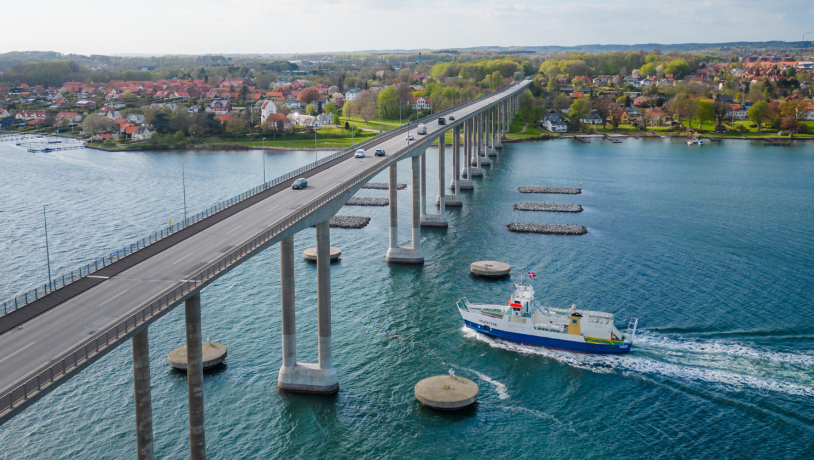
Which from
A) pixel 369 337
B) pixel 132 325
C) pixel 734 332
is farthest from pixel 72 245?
pixel 734 332

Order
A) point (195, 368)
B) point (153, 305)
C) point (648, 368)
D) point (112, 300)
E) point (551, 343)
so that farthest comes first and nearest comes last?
1. point (551, 343)
2. point (648, 368)
3. point (195, 368)
4. point (112, 300)
5. point (153, 305)

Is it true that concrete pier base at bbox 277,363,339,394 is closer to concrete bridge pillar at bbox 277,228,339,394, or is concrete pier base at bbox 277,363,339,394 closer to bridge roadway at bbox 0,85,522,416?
concrete bridge pillar at bbox 277,228,339,394

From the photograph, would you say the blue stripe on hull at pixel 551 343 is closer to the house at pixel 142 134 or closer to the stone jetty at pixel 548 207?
the stone jetty at pixel 548 207

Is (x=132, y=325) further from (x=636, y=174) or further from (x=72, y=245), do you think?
(x=636, y=174)

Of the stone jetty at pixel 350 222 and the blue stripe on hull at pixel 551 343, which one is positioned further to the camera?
the stone jetty at pixel 350 222

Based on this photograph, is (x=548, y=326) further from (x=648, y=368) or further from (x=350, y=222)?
(x=350, y=222)

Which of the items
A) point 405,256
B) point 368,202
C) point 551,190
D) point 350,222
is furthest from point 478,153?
point 405,256

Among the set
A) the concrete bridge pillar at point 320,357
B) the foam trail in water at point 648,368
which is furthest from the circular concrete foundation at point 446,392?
the foam trail in water at point 648,368
